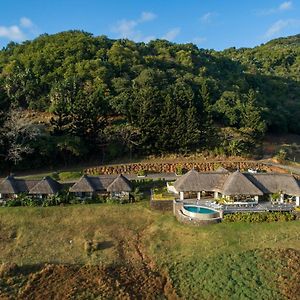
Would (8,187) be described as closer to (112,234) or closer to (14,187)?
(14,187)

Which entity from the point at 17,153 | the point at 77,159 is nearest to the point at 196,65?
the point at 77,159

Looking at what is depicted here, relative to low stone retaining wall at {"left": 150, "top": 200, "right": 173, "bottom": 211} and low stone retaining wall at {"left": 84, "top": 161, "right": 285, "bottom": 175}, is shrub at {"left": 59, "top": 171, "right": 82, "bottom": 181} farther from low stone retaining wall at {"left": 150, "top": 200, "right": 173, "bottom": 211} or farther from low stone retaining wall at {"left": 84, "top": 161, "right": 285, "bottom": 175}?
low stone retaining wall at {"left": 150, "top": 200, "right": 173, "bottom": 211}

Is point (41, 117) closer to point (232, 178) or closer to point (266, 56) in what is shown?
point (232, 178)

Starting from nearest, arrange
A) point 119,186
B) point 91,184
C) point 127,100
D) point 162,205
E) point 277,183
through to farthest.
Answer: point 162,205
point 277,183
point 119,186
point 91,184
point 127,100

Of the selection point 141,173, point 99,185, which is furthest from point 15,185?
point 141,173

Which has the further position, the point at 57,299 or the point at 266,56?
the point at 266,56

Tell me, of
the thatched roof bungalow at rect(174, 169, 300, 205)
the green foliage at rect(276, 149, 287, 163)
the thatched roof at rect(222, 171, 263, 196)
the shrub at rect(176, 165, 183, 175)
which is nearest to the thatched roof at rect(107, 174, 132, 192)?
the thatched roof bungalow at rect(174, 169, 300, 205)

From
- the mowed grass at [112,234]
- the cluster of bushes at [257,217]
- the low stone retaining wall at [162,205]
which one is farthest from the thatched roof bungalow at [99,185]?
the cluster of bushes at [257,217]
